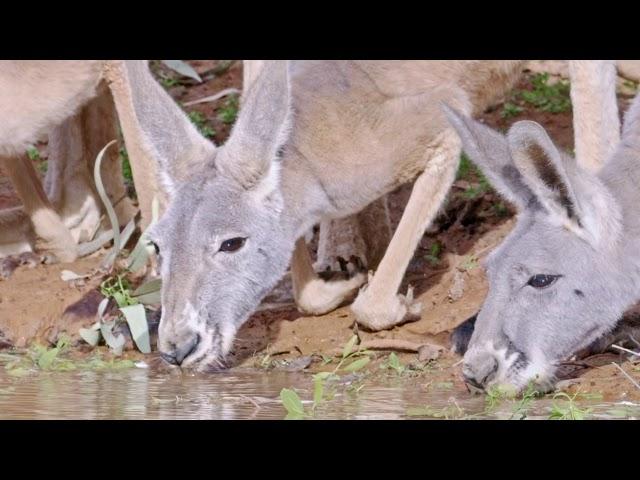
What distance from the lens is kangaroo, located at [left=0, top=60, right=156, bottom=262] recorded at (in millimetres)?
7973

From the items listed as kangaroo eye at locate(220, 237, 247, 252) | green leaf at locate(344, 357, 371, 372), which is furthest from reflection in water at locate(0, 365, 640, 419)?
kangaroo eye at locate(220, 237, 247, 252)

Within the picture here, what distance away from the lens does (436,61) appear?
736 cm

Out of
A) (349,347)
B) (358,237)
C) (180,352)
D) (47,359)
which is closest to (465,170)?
(358,237)

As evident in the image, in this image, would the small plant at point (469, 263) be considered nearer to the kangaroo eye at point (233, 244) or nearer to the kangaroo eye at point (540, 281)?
the kangaroo eye at point (233, 244)

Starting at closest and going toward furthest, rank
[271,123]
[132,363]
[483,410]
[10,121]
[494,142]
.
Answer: [483,410]
[494,142]
[271,123]
[132,363]
[10,121]

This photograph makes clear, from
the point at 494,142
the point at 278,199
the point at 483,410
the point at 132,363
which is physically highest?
the point at 494,142

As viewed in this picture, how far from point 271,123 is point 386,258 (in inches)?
42.8

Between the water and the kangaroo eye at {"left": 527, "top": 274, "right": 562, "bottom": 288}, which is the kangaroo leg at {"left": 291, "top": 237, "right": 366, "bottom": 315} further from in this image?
the kangaroo eye at {"left": 527, "top": 274, "right": 562, "bottom": 288}

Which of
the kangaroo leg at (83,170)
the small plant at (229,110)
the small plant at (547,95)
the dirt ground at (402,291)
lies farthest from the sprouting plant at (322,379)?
the small plant at (229,110)

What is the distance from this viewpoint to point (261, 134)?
646 cm

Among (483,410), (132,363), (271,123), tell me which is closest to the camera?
(483,410)

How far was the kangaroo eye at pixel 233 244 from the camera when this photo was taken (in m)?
6.32

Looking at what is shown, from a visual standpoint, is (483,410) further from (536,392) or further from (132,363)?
(132,363)
